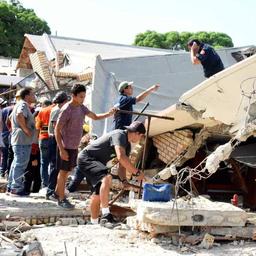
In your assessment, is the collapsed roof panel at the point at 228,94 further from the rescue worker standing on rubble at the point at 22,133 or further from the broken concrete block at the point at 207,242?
the rescue worker standing on rubble at the point at 22,133

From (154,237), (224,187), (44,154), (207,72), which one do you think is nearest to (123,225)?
(154,237)

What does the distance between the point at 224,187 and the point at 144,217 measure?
15.3 feet

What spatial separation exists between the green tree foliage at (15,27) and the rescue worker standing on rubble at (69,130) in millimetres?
37447

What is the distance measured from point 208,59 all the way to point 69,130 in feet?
8.57

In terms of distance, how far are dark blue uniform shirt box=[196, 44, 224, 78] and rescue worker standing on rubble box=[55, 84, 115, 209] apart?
2.19 meters

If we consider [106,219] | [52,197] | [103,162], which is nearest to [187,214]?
[106,219]

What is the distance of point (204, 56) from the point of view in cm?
846

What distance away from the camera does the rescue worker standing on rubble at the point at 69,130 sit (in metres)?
7.28

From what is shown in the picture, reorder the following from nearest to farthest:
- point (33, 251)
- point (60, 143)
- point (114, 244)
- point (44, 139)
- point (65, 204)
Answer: point (33, 251) < point (114, 244) < point (60, 143) < point (65, 204) < point (44, 139)

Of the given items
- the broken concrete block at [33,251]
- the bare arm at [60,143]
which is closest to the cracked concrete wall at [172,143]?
the bare arm at [60,143]

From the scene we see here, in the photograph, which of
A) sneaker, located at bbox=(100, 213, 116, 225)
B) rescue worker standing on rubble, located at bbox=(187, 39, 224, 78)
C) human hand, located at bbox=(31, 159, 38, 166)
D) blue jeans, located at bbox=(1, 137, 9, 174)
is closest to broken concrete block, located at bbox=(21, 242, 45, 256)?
sneaker, located at bbox=(100, 213, 116, 225)

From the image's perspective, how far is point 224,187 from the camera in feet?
34.0

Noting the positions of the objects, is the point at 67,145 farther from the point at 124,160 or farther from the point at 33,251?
the point at 33,251

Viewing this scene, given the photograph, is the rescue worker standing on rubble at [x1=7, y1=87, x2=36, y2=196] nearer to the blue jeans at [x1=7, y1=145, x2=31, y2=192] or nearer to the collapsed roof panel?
the blue jeans at [x1=7, y1=145, x2=31, y2=192]
